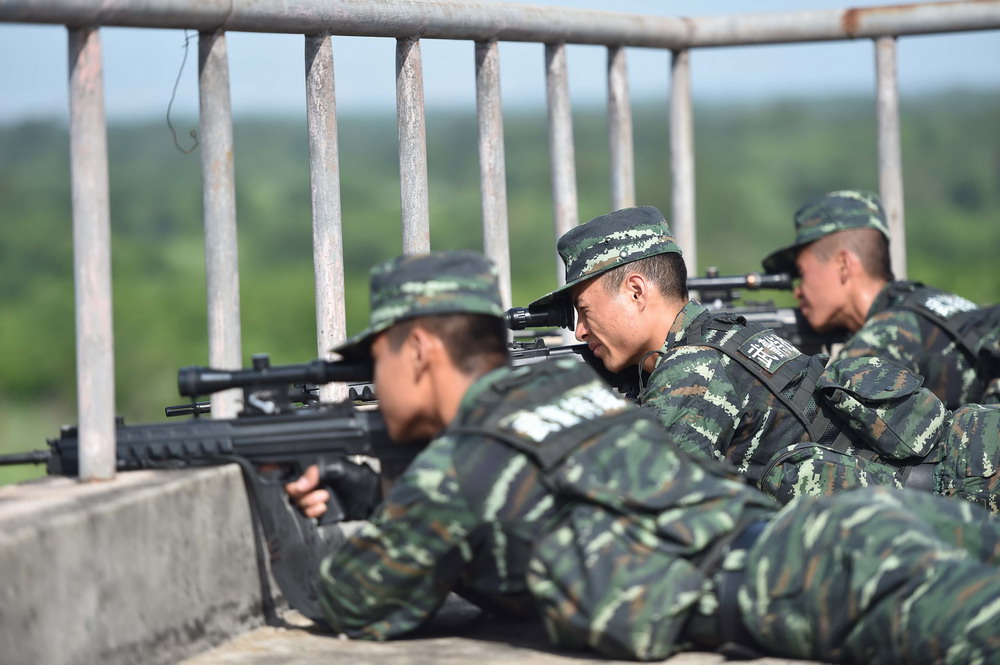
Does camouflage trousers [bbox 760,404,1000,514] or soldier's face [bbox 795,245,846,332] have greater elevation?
soldier's face [bbox 795,245,846,332]

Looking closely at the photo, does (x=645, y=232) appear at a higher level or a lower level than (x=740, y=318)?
higher

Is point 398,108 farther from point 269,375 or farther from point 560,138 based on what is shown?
point 269,375

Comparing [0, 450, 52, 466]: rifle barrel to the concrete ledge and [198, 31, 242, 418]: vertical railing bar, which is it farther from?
[198, 31, 242, 418]: vertical railing bar

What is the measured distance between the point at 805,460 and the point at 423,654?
61.9 inches

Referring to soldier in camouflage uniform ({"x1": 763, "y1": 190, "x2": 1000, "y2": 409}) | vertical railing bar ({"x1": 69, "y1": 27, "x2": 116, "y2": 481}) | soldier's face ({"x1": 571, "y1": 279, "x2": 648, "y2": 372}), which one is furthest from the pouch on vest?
vertical railing bar ({"x1": 69, "y1": 27, "x2": 116, "y2": 481})

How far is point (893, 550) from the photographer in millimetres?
3355

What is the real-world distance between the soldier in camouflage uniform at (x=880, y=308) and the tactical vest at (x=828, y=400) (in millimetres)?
1460

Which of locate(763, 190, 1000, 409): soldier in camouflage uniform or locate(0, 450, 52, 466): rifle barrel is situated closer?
locate(0, 450, 52, 466): rifle barrel

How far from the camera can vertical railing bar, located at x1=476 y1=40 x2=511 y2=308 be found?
18.6 ft

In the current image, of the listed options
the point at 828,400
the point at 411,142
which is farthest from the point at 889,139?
the point at 411,142

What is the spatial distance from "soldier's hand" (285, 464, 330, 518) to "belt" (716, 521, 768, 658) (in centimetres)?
110

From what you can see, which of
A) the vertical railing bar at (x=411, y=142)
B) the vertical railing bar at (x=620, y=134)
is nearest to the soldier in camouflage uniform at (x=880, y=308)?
the vertical railing bar at (x=620, y=134)

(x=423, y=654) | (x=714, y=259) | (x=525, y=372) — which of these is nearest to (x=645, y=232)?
(x=525, y=372)

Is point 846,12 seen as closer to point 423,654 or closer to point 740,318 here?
point 740,318
